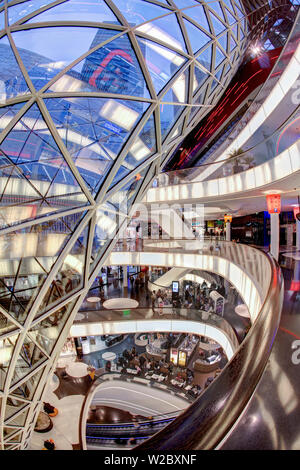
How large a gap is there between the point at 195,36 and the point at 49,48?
979 cm

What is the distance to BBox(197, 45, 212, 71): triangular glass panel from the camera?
1434 centimetres

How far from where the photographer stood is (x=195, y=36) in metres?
13.6

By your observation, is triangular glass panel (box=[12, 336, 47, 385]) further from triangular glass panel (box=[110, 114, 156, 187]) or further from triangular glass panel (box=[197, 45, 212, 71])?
triangular glass panel (box=[197, 45, 212, 71])

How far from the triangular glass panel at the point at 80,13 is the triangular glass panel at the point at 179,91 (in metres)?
→ 3.75

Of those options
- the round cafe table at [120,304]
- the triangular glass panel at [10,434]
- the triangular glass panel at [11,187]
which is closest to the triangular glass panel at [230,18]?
the triangular glass panel at [11,187]

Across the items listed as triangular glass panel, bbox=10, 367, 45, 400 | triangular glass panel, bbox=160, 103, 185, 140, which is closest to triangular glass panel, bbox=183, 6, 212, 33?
triangular glass panel, bbox=160, 103, 185, 140

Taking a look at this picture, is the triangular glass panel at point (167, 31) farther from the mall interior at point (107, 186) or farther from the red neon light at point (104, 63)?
the red neon light at point (104, 63)

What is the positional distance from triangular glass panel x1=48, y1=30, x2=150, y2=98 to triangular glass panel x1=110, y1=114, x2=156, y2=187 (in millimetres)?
2013

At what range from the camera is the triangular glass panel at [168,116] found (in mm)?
12359

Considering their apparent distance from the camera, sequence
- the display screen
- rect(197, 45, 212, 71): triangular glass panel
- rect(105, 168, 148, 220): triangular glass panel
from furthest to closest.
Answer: the display screen, rect(197, 45, 212, 71): triangular glass panel, rect(105, 168, 148, 220): triangular glass panel

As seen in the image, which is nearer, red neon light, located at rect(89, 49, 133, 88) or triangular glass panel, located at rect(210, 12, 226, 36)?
red neon light, located at rect(89, 49, 133, 88)

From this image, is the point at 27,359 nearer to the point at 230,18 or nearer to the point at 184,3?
the point at 184,3
